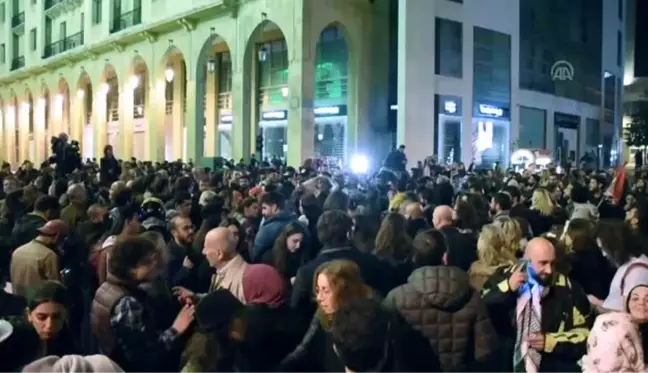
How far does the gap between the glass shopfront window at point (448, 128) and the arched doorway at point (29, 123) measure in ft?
124

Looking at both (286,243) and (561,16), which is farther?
(561,16)

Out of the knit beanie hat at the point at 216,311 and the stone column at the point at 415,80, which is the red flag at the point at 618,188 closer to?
the knit beanie hat at the point at 216,311

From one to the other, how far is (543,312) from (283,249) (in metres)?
2.47

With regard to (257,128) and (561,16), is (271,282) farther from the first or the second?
(561,16)

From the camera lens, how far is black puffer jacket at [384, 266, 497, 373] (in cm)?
526

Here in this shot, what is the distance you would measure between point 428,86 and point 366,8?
448 centimetres

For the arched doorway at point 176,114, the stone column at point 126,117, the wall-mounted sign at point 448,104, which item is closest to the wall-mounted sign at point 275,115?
the wall-mounted sign at point 448,104

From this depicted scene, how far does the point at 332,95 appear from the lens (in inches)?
1362

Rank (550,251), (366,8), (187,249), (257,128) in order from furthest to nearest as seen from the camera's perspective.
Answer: (257,128) → (366,8) → (187,249) → (550,251)

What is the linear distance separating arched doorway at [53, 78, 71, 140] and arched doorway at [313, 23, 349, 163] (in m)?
24.5

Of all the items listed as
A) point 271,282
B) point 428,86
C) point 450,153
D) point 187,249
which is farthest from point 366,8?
point 271,282

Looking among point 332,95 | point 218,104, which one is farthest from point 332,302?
point 218,104

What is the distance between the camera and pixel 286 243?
23.5ft

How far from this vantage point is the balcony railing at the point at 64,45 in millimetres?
49688
